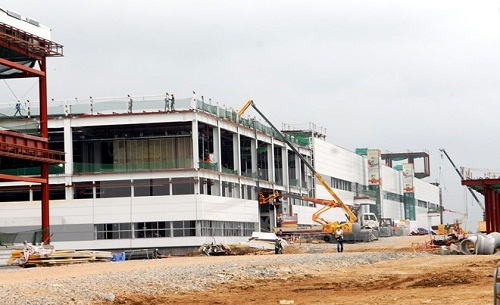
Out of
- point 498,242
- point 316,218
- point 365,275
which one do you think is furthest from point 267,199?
point 365,275

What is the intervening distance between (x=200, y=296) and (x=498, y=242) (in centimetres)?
3048

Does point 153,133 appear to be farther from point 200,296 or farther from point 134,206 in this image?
point 200,296

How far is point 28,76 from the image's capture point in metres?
65.6

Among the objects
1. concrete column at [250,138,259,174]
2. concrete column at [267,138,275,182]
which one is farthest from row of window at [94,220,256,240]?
concrete column at [267,138,275,182]

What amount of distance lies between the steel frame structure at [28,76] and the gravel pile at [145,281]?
23.1 m

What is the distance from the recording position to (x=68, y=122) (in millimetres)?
79688

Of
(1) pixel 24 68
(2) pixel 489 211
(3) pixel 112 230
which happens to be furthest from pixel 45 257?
(2) pixel 489 211

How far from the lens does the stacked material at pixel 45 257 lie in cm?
5141

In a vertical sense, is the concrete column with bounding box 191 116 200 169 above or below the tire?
above

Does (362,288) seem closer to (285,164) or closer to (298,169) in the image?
(285,164)

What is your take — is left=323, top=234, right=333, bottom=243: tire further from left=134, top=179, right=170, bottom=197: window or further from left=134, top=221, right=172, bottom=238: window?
left=134, top=221, right=172, bottom=238: window

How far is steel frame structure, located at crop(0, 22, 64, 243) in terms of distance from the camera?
198 feet

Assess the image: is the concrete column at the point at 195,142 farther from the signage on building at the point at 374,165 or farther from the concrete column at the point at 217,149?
the signage on building at the point at 374,165

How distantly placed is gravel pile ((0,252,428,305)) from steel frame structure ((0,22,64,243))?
23078 mm
